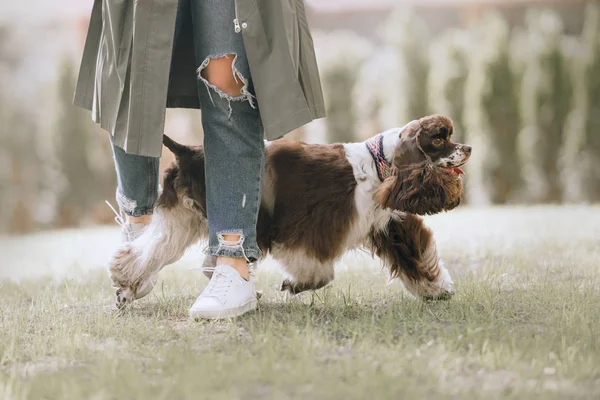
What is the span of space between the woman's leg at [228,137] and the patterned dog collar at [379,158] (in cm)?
50

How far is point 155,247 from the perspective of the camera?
3.15m

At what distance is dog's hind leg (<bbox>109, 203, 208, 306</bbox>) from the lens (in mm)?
3152

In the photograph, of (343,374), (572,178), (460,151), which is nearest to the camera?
(343,374)

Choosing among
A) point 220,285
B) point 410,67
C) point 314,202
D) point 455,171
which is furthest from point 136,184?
point 410,67

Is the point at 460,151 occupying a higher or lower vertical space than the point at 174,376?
higher

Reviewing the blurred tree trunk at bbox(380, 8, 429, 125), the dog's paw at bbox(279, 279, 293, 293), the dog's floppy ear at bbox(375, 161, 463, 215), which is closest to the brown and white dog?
the dog's floppy ear at bbox(375, 161, 463, 215)

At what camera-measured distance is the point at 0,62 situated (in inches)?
446

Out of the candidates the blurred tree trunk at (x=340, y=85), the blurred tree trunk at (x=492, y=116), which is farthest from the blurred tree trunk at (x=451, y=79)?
the blurred tree trunk at (x=340, y=85)

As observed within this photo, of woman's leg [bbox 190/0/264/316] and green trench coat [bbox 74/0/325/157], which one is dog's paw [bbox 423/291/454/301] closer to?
woman's leg [bbox 190/0/264/316]

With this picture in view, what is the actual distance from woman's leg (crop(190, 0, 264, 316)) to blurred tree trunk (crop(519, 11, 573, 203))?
311 inches

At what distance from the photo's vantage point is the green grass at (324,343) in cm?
199

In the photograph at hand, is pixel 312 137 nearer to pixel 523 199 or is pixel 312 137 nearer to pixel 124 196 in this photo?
pixel 523 199

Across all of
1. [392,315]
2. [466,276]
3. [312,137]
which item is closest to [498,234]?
[466,276]

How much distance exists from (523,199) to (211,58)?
8.17 meters
